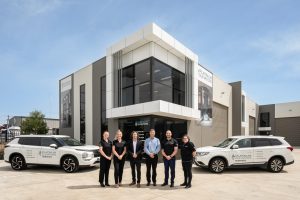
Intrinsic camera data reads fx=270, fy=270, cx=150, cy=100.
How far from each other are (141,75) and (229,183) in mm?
8819

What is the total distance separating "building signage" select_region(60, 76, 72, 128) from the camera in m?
24.3

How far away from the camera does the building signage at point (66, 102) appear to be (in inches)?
957

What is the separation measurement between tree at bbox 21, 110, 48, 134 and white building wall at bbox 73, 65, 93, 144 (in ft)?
48.9

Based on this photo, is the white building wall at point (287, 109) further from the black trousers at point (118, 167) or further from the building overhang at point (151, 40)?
the black trousers at point (118, 167)

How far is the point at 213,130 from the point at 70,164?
16.1 m

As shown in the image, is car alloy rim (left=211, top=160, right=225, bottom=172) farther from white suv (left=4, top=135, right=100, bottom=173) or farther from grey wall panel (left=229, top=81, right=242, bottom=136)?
grey wall panel (left=229, top=81, right=242, bottom=136)

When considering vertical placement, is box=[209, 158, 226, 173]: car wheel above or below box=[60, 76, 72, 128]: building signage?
below

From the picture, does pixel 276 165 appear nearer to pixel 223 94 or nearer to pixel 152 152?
pixel 152 152

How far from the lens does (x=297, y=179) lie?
1038 cm

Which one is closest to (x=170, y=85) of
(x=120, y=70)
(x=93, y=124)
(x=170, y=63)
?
(x=170, y=63)

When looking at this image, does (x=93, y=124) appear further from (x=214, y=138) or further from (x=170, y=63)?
(x=214, y=138)

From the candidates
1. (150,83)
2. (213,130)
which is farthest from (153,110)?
(213,130)

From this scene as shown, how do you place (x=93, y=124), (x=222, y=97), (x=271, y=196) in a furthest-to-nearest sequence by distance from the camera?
(x=222, y=97) < (x=93, y=124) < (x=271, y=196)

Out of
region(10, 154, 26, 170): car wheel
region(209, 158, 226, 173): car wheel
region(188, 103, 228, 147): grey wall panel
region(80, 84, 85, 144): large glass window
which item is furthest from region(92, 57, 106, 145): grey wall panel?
region(209, 158, 226, 173): car wheel
